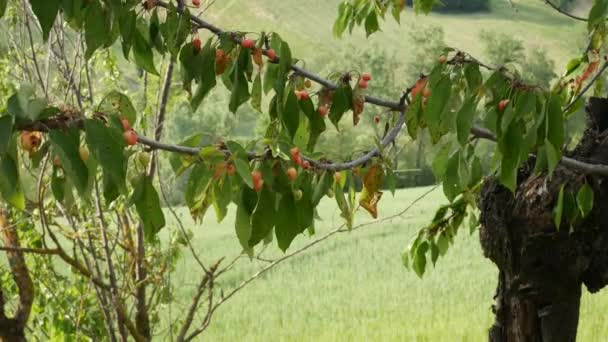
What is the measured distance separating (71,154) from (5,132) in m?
0.07

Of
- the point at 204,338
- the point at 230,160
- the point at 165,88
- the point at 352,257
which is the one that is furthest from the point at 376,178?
the point at 352,257

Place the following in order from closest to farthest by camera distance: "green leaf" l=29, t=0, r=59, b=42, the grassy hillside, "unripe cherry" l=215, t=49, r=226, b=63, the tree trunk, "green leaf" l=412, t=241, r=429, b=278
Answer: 1. "green leaf" l=29, t=0, r=59, b=42
2. "unripe cherry" l=215, t=49, r=226, b=63
3. the tree trunk
4. "green leaf" l=412, t=241, r=429, b=278
5. the grassy hillside

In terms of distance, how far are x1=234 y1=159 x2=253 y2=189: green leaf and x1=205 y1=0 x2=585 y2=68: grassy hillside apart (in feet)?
77.3

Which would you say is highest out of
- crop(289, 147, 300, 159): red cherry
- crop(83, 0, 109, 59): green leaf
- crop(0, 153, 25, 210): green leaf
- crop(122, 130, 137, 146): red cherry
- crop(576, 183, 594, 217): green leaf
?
crop(83, 0, 109, 59): green leaf

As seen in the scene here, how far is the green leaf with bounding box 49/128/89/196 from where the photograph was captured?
37.5 inches

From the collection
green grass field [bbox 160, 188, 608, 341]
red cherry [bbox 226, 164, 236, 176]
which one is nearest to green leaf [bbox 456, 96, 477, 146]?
red cherry [bbox 226, 164, 236, 176]

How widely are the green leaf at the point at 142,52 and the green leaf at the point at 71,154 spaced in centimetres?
55

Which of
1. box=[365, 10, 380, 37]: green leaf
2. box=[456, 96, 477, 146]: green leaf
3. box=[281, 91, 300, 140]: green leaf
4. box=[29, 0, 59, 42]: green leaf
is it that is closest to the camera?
box=[29, 0, 59, 42]: green leaf

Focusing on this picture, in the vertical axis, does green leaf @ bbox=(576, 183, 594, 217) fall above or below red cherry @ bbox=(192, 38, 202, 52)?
A: below

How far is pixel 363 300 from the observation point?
282 inches

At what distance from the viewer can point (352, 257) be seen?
29.7 ft

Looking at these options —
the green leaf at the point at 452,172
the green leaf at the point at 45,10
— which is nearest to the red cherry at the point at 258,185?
the green leaf at the point at 45,10

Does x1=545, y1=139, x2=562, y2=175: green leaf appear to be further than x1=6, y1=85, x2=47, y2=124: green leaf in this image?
Yes

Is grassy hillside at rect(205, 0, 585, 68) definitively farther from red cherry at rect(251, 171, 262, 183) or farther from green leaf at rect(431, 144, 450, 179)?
red cherry at rect(251, 171, 262, 183)
